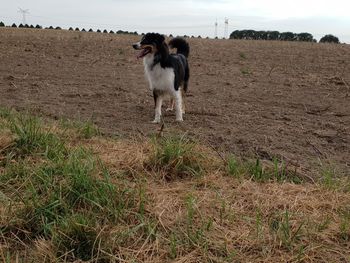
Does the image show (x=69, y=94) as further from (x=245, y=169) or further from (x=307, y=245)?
(x=307, y=245)

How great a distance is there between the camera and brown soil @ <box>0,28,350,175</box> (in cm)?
475

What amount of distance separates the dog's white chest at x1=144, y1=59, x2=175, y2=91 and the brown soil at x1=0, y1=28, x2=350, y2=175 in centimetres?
46

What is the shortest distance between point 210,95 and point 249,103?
101cm

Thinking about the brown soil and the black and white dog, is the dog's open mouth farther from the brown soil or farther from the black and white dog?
the brown soil

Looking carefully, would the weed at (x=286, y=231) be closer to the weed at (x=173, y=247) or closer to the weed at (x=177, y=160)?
the weed at (x=173, y=247)

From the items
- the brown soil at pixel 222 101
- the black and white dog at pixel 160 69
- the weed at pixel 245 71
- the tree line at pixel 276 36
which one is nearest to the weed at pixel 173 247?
the brown soil at pixel 222 101

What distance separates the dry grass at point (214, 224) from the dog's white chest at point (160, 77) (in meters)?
2.64

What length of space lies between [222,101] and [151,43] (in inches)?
69.0

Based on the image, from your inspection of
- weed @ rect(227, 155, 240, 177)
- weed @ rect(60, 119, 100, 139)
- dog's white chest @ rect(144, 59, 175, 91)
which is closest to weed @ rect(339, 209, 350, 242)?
weed @ rect(227, 155, 240, 177)

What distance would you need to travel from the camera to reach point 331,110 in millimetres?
6469

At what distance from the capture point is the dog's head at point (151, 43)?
596 cm

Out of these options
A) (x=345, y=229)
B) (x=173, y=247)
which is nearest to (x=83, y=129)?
(x=173, y=247)

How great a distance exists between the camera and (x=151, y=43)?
5.96m

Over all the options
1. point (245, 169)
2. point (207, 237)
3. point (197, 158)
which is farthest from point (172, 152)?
point (207, 237)
